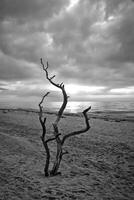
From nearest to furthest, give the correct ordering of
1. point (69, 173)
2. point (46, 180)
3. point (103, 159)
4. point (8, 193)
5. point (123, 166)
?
point (8, 193), point (46, 180), point (69, 173), point (123, 166), point (103, 159)

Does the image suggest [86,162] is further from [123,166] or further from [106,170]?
[123,166]

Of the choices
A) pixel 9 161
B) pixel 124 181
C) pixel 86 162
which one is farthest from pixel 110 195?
pixel 9 161

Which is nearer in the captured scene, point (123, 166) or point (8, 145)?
point (123, 166)

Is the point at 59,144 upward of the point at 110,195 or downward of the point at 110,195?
upward

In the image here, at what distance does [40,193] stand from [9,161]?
2.99m

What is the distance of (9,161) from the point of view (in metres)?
7.02

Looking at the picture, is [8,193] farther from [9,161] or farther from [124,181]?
[124,181]

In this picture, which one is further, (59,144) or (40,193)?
(59,144)

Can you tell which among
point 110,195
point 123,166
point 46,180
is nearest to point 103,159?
point 123,166

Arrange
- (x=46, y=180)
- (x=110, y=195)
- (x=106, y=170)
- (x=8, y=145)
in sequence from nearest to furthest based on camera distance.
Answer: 1. (x=110, y=195)
2. (x=46, y=180)
3. (x=106, y=170)
4. (x=8, y=145)

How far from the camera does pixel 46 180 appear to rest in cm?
552

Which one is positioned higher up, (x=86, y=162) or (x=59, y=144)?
(x=59, y=144)

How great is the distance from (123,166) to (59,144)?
13.9 feet

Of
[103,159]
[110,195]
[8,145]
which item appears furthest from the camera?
[8,145]
